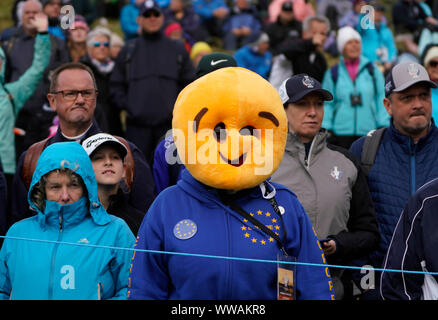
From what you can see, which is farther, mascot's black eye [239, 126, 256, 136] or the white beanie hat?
the white beanie hat

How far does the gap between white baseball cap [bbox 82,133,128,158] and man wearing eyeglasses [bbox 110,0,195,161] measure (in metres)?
3.17

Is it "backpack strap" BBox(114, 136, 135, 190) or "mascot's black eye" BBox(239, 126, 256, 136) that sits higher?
"backpack strap" BBox(114, 136, 135, 190)

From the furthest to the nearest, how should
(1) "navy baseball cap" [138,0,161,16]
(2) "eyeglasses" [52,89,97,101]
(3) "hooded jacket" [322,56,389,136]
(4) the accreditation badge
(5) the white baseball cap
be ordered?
1. (1) "navy baseball cap" [138,0,161,16]
2. (3) "hooded jacket" [322,56,389,136]
3. (2) "eyeglasses" [52,89,97,101]
4. (5) the white baseball cap
5. (4) the accreditation badge

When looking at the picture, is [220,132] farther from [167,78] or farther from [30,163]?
[167,78]

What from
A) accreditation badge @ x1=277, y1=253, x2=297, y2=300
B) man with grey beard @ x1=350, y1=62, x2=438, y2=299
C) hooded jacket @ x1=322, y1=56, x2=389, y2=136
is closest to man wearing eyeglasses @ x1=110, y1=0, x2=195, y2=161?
hooded jacket @ x1=322, y1=56, x2=389, y2=136

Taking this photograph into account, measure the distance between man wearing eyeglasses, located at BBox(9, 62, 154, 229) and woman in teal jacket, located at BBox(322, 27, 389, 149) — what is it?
9.83 ft

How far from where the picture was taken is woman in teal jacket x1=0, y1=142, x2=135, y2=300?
13.3 ft

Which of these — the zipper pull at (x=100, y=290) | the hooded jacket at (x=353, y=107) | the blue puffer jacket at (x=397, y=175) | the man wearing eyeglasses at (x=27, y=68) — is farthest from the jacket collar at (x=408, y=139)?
the man wearing eyeglasses at (x=27, y=68)

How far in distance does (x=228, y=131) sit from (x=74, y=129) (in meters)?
2.37

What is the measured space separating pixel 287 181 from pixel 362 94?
3.43 m

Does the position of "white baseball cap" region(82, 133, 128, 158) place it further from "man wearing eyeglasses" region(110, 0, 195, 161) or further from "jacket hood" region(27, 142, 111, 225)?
"man wearing eyeglasses" region(110, 0, 195, 161)

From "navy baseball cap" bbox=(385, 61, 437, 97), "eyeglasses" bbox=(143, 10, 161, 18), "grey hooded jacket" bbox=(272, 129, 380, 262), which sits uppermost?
"eyeglasses" bbox=(143, 10, 161, 18)

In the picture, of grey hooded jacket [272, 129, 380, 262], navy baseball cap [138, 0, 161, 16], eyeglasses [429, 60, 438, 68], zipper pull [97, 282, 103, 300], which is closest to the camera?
zipper pull [97, 282, 103, 300]
